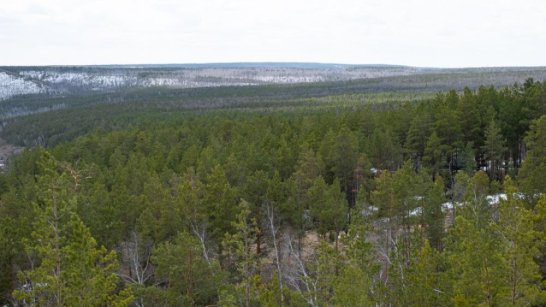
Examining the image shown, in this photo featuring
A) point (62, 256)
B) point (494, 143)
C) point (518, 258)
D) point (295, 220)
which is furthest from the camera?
point (494, 143)

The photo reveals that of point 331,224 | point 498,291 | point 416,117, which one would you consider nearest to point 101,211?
point 331,224

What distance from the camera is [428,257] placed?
1900 centimetres

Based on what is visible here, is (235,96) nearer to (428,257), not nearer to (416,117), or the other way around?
(416,117)

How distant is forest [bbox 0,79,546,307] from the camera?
16.6 meters

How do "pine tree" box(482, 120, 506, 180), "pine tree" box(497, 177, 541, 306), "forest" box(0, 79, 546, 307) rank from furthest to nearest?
"pine tree" box(482, 120, 506, 180)
"forest" box(0, 79, 546, 307)
"pine tree" box(497, 177, 541, 306)

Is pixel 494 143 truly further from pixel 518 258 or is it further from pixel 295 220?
pixel 518 258

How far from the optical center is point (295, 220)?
34.6m

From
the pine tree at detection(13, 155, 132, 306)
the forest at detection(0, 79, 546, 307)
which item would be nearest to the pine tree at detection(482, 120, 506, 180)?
the forest at detection(0, 79, 546, 307)

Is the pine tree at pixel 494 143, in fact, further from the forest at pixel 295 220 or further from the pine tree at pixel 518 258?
the pine tree at pixel 518 258

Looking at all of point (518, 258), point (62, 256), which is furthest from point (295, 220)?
point (62, 256)

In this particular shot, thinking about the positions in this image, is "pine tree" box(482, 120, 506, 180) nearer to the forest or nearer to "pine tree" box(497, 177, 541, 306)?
the forest

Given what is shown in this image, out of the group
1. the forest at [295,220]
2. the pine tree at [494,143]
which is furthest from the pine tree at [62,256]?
A: the pine tree at [494,143]

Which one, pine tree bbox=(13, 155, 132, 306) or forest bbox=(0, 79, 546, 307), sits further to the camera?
forest bbox=(0, 79, 546, 307)

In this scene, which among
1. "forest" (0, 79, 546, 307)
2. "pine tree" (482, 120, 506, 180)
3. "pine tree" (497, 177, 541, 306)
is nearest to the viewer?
"pine tree" (497, 177, 541, 306)
